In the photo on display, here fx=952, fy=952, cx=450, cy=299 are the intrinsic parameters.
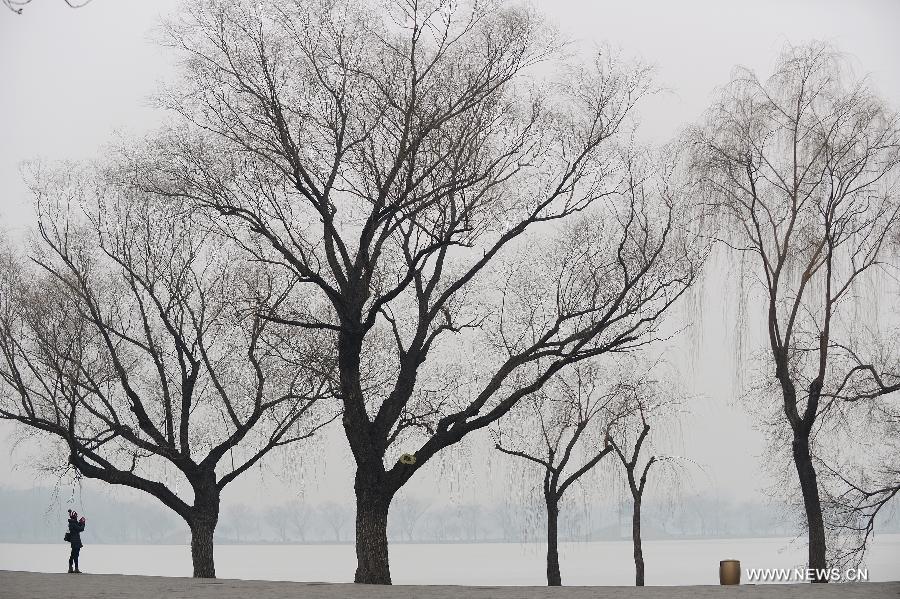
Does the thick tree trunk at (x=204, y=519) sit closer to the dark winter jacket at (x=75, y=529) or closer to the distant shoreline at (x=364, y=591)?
the dark winter jacket at (x=75, y=529)

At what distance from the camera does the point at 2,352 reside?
1184 inches

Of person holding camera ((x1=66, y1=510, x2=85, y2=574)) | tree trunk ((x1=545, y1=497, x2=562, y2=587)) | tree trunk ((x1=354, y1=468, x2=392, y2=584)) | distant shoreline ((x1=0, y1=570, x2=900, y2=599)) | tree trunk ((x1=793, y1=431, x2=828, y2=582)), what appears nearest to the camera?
distant shoreline ((x1=0, y1=570, x2=900, y2=599))

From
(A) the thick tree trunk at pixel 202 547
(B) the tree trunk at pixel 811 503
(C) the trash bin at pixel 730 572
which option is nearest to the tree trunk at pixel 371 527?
(C) the trash bin at pixel 730 572

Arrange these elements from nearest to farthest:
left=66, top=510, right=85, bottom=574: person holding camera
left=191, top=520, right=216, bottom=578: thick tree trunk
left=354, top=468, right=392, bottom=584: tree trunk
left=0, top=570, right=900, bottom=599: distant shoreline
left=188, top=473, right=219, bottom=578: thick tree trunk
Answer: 1. left=0, top=570, right=900, bottom=599: distant shoreline
2. left=354, top=468, right=392, bottom=584: tree trunk
3. left=66, top=510, right=85, bottom=574: person holding camera
4. left=191, top=520, right=216, bottom=578: thick tree trunk
5. left=188, top=473, right=219, bottom=578: thick tree trunk

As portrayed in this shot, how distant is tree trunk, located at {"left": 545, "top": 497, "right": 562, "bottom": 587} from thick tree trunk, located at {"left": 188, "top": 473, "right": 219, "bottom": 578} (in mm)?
11790

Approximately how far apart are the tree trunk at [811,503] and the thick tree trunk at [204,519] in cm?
1741

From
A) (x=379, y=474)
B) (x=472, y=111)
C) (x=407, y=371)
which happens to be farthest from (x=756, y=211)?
(x=379, y=474)

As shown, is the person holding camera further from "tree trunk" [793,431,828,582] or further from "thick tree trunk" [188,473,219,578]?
"tree trunk" [793,431,828,582]

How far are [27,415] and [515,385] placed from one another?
52.8 feet

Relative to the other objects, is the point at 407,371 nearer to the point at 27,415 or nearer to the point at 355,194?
the point at 355,194

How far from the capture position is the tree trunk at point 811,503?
23531 mm

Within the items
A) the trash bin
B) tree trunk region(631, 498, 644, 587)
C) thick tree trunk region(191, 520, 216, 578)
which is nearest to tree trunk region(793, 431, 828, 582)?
the trash bin

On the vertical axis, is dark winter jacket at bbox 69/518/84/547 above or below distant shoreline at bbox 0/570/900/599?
above

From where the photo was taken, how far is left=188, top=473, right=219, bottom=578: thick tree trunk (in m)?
29.6
